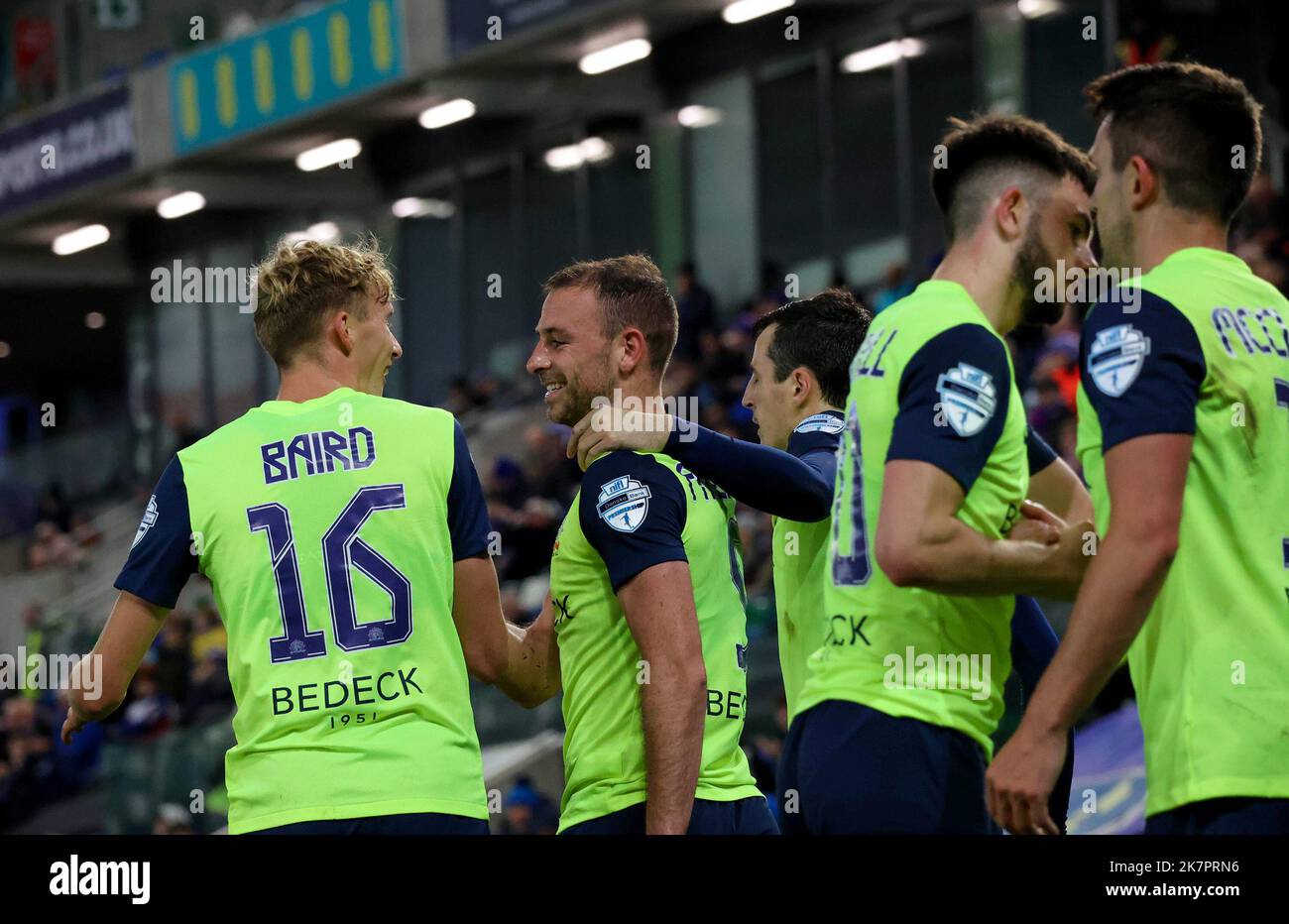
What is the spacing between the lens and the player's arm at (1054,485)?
177 inches

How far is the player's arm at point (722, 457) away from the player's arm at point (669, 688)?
11.1 inches

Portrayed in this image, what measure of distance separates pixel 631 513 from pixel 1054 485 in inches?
38.5

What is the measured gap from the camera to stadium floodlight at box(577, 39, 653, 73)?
22688 millimetres

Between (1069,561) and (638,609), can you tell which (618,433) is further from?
(1069,561)

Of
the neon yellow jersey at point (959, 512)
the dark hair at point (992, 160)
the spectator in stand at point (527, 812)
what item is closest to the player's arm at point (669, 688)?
the neon yellow jersey at point (959, 512)

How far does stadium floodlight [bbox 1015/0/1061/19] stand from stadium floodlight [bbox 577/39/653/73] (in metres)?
5.05

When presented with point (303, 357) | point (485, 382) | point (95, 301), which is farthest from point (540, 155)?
point (303, 357)

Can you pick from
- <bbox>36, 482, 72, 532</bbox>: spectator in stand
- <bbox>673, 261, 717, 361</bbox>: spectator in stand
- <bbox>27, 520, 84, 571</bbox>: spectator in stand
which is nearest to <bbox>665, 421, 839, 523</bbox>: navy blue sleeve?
<bbox>673, 261, 717, 361</bbox>: spectator in stand

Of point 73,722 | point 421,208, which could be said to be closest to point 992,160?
point 73,722

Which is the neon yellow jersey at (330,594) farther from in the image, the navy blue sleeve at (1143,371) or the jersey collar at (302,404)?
the navy blue sleeve at (1143,371)

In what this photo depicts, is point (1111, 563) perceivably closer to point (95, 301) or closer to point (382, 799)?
point (382, 799)

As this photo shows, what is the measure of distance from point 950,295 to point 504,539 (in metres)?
13.1

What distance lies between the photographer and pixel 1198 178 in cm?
379

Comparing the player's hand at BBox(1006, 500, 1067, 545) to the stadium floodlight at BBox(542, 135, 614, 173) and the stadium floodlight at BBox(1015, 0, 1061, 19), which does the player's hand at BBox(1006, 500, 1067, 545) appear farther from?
the stadium floodlight at BBox(542, 135, 614, 173)
